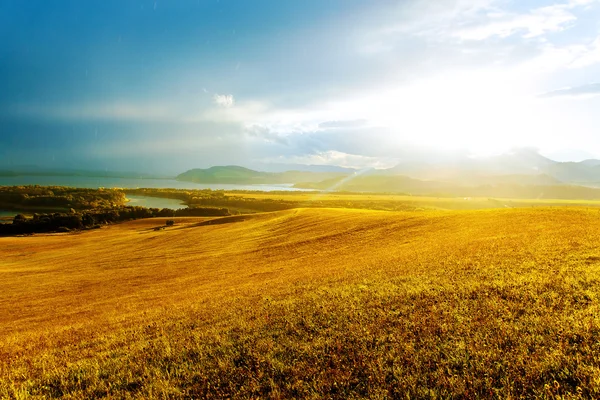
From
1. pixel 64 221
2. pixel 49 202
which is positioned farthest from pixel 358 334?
pixel 49 202

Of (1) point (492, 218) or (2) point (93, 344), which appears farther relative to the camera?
(1) point (492, 218)

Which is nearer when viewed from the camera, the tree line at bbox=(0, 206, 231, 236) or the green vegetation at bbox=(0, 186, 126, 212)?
the tree line at bbox=(0, 206, 231, 236)

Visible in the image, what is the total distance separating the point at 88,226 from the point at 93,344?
334 ft

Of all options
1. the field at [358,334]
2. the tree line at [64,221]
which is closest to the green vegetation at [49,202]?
the tree line at [64,221]

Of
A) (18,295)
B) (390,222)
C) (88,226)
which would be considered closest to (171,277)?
(18,295)

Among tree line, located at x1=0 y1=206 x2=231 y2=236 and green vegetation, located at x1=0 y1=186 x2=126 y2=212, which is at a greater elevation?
green vegetation, located at x1=0 y1=186 x2=126 y2=212

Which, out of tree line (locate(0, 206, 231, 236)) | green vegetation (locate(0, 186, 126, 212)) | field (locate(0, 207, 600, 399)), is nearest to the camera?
A: field (locate(0, 207, 600, 399))

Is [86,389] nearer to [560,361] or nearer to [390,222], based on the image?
[560,361]

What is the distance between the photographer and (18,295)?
26.4 meters

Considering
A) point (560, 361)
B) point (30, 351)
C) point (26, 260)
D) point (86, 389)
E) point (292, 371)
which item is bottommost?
point (26, 260)

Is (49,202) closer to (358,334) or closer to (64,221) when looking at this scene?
(64,221)

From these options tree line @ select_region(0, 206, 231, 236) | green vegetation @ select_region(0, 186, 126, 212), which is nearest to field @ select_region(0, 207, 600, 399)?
tree line @ select_region(0, 206, 231, 236)

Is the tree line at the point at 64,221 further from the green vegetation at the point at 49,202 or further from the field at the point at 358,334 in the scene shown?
the field at the point at 358,334

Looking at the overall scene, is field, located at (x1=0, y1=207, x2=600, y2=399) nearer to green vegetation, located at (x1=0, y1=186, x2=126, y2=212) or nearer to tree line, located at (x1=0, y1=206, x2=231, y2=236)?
tree line, located at (x1=0, y1=206, x2=231, y2=236)
